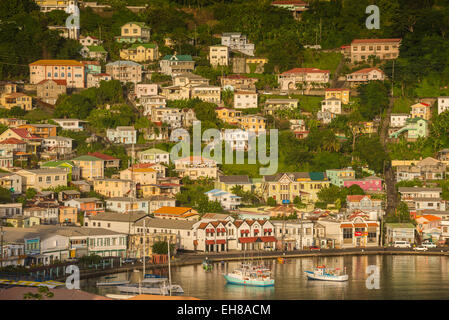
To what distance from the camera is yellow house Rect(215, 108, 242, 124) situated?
62.1 metres

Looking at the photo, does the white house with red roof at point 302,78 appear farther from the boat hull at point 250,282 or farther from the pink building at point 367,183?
the boat hull at point 250,282

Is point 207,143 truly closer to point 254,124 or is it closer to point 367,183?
point 254,124

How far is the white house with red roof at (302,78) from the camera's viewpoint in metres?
66.9

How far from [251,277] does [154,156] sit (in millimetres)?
16486

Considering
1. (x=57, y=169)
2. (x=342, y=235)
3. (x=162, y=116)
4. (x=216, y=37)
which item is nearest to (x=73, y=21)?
(x=216, y=37)

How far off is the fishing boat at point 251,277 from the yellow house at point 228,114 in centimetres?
2079

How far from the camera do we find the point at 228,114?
62.3 meters

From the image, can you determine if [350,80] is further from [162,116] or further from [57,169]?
[57,169]

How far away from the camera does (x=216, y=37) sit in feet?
243

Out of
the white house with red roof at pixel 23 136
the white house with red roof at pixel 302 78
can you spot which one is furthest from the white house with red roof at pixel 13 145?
the white house with red roof at pixel 302 78

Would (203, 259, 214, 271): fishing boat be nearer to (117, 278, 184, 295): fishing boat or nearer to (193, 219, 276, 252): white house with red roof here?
(193, 219, 276, 252): white house with red roof

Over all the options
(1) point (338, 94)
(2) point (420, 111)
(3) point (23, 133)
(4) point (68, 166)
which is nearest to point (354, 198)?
(2) point (420, 111)

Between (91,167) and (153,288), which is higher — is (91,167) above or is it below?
above

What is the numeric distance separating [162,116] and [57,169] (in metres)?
9.62
